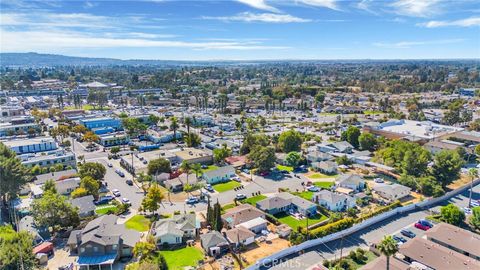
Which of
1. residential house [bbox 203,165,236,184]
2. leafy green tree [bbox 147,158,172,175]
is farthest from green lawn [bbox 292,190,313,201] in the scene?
leafy green tree [bbox 147,158,172,175]

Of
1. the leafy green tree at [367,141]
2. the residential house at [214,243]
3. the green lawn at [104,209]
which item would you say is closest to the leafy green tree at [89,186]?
the green lawn at [104,209]

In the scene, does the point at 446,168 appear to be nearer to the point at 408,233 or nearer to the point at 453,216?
the point at 453,216

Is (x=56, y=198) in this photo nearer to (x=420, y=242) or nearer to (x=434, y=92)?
(x=420, y=242)

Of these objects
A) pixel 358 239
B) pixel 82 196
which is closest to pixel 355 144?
pixel 358 239

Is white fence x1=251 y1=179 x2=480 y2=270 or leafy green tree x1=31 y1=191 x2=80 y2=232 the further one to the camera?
leafy green tree x1=31 y1=191 x2=80 y2=232

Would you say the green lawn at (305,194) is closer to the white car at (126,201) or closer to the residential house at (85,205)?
the white car at (126,201)

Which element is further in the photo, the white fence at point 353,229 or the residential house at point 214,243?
the residential house at point 214,243

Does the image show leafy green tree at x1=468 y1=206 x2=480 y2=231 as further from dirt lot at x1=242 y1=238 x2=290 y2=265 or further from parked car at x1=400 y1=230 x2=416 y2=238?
dirt lot at x1=242 y1=238 x2=290 y2=265
